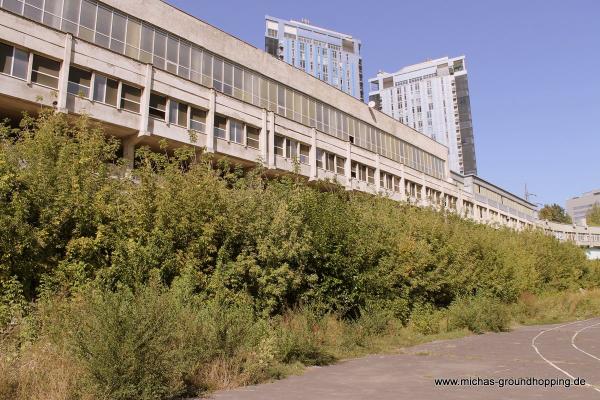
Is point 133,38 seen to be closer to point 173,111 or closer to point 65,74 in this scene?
point 173,111

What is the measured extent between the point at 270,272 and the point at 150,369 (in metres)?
6.70

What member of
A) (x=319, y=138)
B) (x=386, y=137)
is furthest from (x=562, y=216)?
(x=319, y=138)

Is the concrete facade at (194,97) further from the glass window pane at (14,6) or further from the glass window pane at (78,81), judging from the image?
the glass window pane at (14,6)

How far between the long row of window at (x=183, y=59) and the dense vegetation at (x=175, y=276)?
1580 centimetres

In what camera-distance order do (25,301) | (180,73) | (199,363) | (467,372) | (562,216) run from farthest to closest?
(562,216) < (180,73) < (467,372) < (25,301) < (199,363)

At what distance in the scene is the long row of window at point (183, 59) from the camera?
2646 centimetres

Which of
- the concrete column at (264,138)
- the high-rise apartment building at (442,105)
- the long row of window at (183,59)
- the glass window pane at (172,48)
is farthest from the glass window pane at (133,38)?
the high-rise apartment building at (442,105)

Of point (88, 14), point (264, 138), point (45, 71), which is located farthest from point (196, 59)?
point (45, 71)

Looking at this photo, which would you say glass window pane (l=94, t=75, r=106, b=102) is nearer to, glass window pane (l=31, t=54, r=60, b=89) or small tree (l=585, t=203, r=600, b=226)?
glass window pane (l=31, t=54, r=60, b=89)

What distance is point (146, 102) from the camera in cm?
2808

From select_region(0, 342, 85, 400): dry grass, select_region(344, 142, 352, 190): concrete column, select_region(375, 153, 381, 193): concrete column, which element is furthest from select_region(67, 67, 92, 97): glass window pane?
select_region(375, 153, 381, 193): concrete column

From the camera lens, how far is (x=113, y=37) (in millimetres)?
28672

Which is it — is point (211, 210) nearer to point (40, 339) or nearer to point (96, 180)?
point (96, 180)

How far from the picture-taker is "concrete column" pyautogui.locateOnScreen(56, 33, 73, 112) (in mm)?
24188
